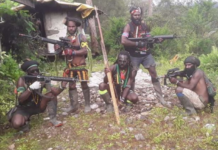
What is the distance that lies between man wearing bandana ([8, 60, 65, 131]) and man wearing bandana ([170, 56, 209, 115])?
8.06 feet

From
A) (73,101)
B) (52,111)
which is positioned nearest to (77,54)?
(73,101)

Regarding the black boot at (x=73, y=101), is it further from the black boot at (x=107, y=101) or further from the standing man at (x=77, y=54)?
the black boot at (x=107, y=101)

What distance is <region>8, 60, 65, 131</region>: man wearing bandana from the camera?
423 cm

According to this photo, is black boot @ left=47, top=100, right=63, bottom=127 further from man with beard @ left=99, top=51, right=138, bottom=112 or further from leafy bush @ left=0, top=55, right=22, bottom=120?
man with beard @ left=99, top=51, right=138, bottom=112

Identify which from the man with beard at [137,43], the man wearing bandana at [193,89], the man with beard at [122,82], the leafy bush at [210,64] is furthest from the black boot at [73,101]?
the leafy bush at [210,64]

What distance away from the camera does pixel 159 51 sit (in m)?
13.0

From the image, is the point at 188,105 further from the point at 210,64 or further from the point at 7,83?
the point at 210,64

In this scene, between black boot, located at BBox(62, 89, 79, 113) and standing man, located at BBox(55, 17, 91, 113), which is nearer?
standing man, located at BBox(55, 17, 91, 113)

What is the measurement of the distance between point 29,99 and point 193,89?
10.8 feet

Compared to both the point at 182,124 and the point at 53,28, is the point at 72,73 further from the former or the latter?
the point at 53,28

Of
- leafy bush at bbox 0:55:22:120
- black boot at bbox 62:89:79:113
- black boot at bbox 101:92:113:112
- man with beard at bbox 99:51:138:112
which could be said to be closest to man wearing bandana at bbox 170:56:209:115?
man with beard at bbox 99:51:138:112

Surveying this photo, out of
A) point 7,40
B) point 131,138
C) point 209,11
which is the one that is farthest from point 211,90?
point 209,11

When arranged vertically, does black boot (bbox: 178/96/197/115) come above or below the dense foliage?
A: below

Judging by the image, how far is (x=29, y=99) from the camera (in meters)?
4.56
